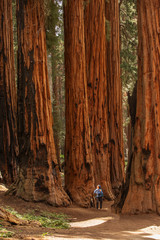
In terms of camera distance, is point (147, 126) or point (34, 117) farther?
point (34, 117)

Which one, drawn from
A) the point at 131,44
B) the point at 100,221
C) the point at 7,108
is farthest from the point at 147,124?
the point at 131,44

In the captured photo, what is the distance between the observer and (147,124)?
315 inches

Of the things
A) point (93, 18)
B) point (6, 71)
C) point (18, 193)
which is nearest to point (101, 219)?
point (18, 193)

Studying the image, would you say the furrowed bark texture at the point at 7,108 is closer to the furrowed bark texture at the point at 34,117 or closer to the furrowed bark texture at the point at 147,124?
the furrowed bark texture at the point at 34,117

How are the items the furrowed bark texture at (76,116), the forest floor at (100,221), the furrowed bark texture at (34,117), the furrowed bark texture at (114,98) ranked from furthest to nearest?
the furrowed bark texture at (114,98) → the furrowed bark texture at (76,116) → the furrowed bark texture at (34,117) → the forest floor at (100,221)

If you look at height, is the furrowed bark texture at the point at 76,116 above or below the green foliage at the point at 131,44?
below

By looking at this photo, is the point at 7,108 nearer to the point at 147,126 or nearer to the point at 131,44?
the point at 147,126

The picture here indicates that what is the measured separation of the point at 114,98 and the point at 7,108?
4564 millimetres

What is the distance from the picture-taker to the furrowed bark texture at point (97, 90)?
1200 centimetres

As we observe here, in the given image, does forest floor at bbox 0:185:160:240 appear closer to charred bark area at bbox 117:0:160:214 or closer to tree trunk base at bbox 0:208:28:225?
tree trunk base at bbox 0:208:28:225

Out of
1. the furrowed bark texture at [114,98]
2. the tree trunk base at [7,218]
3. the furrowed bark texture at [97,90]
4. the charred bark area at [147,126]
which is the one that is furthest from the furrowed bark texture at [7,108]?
the tree trunk base at [7,218]

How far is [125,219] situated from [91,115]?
5.01 meters

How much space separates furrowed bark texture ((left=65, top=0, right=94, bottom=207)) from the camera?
10227 millimetres

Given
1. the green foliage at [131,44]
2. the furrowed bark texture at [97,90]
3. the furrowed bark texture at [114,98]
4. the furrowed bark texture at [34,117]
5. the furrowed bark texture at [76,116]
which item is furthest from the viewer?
the green foliage at [131,44]
